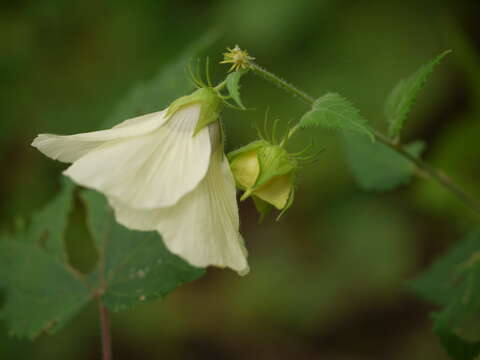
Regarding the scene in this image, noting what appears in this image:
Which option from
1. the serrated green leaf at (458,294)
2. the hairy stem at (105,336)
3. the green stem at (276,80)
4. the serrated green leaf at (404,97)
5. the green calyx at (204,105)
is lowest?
the hairy stem at (105,336)

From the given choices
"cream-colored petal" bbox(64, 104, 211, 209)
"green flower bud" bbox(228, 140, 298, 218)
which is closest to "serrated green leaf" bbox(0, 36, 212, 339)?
"green flower bud" bbox(228, 140, 298, 218)

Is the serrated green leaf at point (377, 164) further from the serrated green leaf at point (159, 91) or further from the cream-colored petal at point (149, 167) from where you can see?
the cream-colored petal at point (149, 167)

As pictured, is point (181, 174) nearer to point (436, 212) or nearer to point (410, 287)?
point (410, 287)

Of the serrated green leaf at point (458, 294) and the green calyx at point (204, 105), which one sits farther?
the serrated green leaf at point (458, 294)

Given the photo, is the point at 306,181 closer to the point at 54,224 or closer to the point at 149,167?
the point at 54,224

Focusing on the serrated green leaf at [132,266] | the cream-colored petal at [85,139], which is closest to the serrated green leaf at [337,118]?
the cream-colored petal at [85,139]

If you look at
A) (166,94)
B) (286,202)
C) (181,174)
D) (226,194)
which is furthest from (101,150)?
(166,94)

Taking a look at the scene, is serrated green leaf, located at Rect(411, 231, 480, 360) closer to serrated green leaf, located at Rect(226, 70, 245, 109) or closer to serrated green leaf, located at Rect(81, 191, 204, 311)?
serrated green leaf, located at Rect(81, 191, 204, 311)
